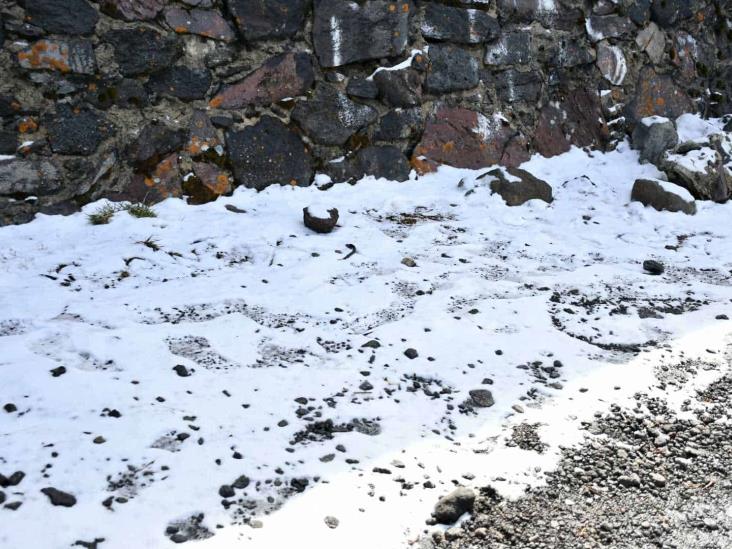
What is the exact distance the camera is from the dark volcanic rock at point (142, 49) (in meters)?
3.34

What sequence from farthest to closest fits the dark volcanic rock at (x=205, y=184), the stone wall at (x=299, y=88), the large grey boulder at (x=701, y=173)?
1. the large grey boulder at (x=701, y=173)
2. the dark volcanic rock at (x=205, y=184)
3. the stone wall at (x=299, y=88)

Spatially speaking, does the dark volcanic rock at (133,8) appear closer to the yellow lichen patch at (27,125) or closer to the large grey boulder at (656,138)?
the yellow lichen patch at (27,125)

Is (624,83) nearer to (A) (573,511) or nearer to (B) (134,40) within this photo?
(B) (134,40)

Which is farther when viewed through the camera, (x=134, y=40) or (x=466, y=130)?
(x=466, y=130)

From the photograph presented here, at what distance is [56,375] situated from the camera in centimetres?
194

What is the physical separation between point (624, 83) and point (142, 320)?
175 inches

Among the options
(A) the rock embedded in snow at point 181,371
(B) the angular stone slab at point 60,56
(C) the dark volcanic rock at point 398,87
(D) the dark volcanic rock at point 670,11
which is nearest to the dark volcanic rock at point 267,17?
(C) the dark volcanic rock at point 398,87

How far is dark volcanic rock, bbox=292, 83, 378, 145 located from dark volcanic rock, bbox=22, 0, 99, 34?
4.00 feet

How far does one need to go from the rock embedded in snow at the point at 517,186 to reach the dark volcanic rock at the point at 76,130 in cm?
237

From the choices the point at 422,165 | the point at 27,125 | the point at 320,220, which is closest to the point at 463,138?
the point at 422,165

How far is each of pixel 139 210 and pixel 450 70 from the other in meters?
2.33

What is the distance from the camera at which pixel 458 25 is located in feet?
14.3

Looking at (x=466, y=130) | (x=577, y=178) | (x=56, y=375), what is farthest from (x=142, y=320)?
(x=577, y=178)

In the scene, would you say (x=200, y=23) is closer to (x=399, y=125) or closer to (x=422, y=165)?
(x=399, y=125)
